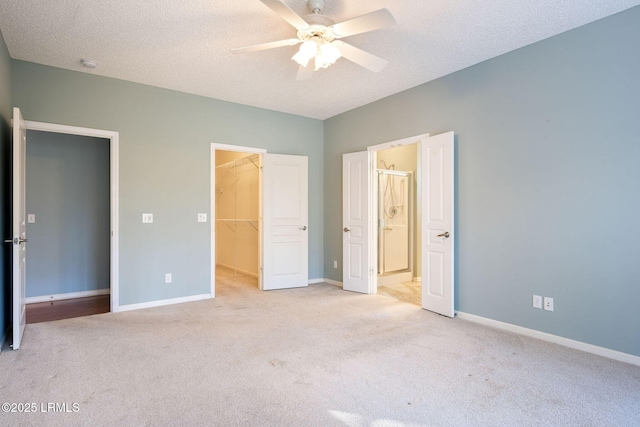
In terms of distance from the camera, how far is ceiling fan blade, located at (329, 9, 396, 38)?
2.14 m

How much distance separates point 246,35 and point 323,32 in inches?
33.1

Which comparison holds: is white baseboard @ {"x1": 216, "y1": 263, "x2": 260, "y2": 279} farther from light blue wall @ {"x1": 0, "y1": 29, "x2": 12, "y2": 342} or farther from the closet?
light blue wall @ {"x1": 0, "y1": 29, "x2": 12, "y2": 342}

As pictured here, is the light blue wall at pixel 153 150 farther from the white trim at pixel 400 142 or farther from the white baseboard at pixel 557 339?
the white baseboard at pixel 557 339

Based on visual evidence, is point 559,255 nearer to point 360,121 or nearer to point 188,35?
point 360,121

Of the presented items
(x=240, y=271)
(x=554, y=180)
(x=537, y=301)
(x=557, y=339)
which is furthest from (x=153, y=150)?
(x=557, y=339)

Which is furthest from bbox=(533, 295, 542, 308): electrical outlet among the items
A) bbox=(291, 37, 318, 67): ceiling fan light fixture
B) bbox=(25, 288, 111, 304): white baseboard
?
bbox=(25, 288, 111, 304): white baseboard

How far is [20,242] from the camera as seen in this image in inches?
113

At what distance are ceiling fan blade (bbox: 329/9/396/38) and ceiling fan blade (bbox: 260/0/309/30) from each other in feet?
0.73

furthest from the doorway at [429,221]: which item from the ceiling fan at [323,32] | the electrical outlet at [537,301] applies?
the ceiling fan at [323,32]

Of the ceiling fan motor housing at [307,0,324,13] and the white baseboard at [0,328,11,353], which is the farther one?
the white baseboard at [0,328,11,353]

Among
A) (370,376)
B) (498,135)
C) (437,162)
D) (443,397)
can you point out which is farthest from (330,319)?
(498,135)

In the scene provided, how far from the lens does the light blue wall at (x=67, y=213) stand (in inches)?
182

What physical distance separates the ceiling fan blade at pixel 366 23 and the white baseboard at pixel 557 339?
2.96m

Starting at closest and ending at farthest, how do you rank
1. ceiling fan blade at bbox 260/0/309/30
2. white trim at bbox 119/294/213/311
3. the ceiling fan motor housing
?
ceiling fan blade at bbox 260/0/309/30 → the ceiling fan motor housing → white trim at bbox 119/294/213/311
